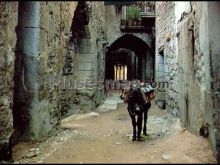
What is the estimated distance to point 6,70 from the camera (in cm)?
438

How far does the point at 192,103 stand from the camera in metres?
5.34

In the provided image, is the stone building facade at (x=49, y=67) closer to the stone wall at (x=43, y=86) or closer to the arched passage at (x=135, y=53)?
the stone wall at (x=43, y=86)

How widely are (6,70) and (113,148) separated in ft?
7.57

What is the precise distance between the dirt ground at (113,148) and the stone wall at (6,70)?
36 cm

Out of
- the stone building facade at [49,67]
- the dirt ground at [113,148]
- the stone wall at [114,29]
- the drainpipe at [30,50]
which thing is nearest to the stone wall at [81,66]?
the stone building facade at [49,67]

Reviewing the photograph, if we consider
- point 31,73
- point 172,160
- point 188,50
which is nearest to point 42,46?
point 31,73

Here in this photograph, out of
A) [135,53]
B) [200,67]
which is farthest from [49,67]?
[135,53]

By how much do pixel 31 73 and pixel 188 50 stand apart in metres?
2.76

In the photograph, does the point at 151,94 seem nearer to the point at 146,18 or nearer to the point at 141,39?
the point at 146,18

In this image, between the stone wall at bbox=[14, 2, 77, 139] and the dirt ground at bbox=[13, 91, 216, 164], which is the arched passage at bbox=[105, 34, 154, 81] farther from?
the stone wall at bbox=[14, 2, 77, 139]

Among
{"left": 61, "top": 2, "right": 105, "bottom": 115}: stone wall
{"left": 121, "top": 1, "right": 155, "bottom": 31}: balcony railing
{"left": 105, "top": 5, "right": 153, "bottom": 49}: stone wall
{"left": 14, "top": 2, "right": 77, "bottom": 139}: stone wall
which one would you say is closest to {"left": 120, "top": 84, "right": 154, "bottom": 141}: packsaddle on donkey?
{"left": 14, "top": 2, "right": 77, "bottom": 139}: stone wall

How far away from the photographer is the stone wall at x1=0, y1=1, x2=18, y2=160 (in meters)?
4.22

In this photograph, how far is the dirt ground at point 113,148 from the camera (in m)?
4.39

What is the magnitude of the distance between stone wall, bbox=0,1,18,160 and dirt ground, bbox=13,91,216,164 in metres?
0.36
